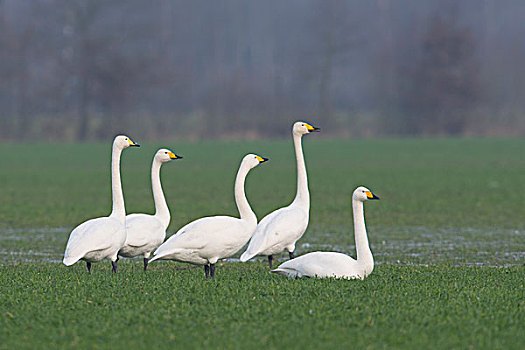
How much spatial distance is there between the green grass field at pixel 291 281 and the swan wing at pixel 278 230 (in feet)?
1.06

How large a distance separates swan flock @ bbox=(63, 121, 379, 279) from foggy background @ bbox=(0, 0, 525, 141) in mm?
46036

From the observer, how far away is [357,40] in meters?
65.2

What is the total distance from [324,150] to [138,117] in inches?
818

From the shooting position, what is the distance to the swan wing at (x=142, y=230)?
33.0 ft

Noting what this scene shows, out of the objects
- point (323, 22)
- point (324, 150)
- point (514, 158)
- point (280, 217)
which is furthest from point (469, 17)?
point (280, 217)

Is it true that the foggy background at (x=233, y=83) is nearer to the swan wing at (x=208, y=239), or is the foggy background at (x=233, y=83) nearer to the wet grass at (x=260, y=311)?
the swan wing at (x=208, y=239)

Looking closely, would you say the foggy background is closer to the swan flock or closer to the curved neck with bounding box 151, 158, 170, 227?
the curved neck with bounding box 151, 158, 170, 227

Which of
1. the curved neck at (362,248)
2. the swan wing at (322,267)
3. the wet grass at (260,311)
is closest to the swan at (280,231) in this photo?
the wet grass at (260,311)

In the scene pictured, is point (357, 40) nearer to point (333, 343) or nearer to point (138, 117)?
point (138, 117)

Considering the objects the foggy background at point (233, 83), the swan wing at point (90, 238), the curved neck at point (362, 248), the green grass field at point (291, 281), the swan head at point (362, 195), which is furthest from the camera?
the foggy background at point (233, 83)

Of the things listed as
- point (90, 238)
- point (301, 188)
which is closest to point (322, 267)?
point (301, 188)

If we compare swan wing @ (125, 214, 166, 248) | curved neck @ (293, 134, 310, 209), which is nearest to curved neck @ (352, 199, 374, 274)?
curved neck @ (293, 134, 310, 209)

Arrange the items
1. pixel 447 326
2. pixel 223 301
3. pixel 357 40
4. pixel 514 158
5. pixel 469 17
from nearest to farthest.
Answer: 1. pixel 447 326
2. pixel 223 301
3. pixel 514 158
4. pixel 357 40
5. pixel 469 17

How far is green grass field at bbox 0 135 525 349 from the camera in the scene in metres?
6.62
